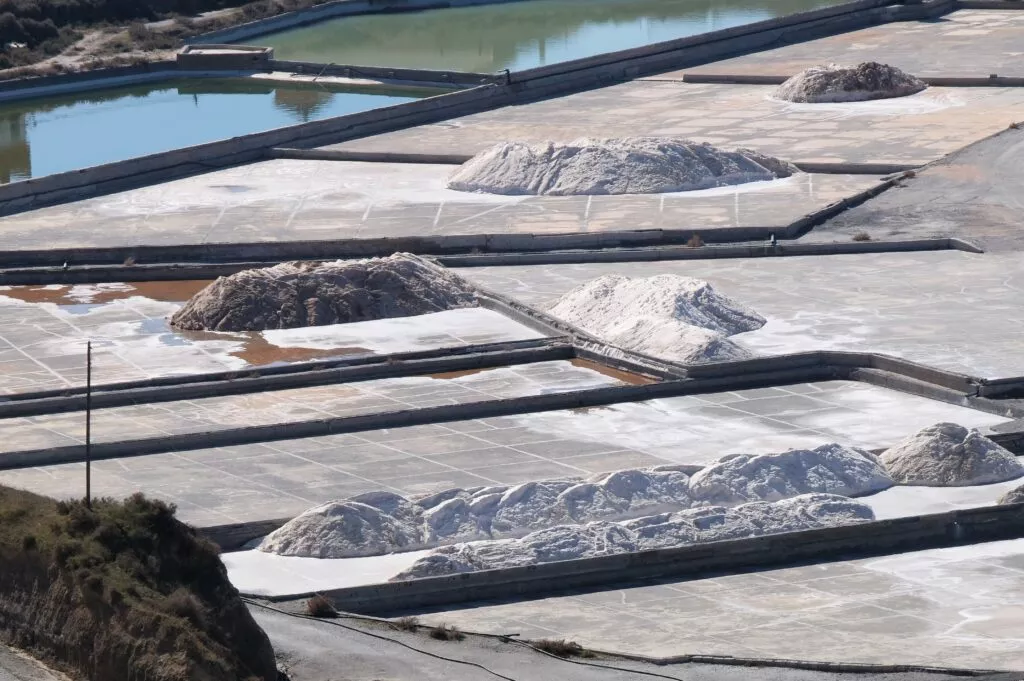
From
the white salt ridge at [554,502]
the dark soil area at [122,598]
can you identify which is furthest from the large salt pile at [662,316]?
the dark soil area at [122,598]

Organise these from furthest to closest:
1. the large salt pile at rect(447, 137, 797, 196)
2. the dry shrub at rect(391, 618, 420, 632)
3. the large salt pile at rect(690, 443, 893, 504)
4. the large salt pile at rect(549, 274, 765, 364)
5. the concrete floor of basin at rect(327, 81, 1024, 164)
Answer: the concrete floor of basin at rect(327, 81, 1024, 164) < the large salt pile at rect(447, 137, 797, 196) < the large salt pile at rect(549, 274, 765, 364) < the large salt pile at rect(690, 443, 893, 504) < the dry shrub at rect(391, 618, 420, 632)

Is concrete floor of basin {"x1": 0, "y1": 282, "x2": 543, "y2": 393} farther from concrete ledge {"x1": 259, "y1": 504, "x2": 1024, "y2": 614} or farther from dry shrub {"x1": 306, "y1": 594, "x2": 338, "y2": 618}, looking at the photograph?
dry shrub {"x1": 306, "y1": 594, "x2": 338, "y2": 618}

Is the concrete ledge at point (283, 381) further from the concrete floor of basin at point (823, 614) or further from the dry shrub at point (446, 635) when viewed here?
the dry shrub at point (446, 635)

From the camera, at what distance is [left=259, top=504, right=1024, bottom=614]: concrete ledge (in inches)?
739

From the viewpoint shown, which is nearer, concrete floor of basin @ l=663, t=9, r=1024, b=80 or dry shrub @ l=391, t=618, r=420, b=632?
dry shrub @ l=391, t=618, r=420, b=632

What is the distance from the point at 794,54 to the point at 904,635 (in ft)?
122

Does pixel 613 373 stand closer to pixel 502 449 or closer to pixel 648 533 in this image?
pixel 502 449

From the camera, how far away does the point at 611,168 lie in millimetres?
38219

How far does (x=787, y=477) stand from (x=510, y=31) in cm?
4568

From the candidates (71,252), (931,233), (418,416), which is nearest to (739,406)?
(418,416)

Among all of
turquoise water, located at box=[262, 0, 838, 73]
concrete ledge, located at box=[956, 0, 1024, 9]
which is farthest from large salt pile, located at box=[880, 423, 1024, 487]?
concrete ledge, located at box=[956, 0, 1024, 9]

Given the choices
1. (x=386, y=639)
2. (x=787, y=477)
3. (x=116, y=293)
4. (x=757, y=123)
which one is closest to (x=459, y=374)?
(x=787, y=477)

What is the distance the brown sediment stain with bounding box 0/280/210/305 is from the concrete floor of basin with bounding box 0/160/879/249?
243 centimetres

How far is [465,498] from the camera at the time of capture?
819 inches
